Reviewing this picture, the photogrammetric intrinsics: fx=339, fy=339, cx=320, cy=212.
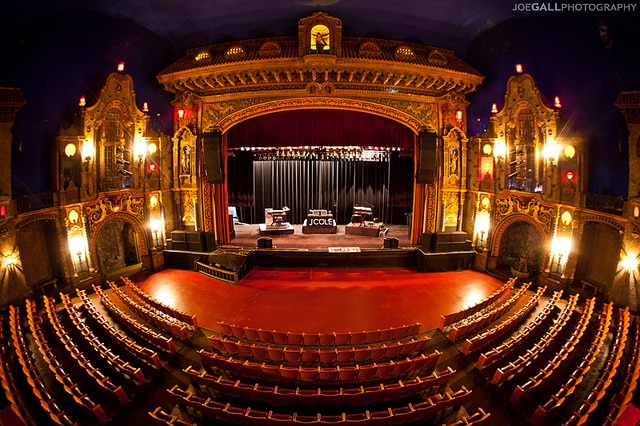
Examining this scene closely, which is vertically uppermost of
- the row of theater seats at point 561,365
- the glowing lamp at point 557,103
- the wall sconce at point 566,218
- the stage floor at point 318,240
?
the glowing lamp at point 557,103

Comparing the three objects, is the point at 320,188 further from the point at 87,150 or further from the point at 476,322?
the point at 476,322

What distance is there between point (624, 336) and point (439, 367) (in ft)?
14.2

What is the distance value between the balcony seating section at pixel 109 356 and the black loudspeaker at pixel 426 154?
12018 mm

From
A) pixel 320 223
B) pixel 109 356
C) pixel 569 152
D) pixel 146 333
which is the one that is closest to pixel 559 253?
pixel 569 152

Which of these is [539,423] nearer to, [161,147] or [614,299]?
[614,299]

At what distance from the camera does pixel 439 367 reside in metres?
7.42

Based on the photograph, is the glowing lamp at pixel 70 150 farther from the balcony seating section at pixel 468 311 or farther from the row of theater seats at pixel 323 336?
the balcony seating section at pixel 468 311

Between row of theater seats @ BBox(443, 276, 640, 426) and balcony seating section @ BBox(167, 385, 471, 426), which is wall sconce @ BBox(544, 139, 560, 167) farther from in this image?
balcony seating section @ BBox(167, 385, 471, 426)

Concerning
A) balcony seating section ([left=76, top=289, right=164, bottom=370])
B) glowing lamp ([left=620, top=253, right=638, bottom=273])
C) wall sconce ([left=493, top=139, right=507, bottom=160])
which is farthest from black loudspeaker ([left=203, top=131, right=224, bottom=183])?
glowing lamp ([left=620, top=253, right=638, bottom=273])

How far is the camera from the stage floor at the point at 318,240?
15375 mm

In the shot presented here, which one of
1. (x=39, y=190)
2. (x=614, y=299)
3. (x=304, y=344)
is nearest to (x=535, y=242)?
(x=614, y=299)

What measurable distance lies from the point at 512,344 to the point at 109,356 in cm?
890

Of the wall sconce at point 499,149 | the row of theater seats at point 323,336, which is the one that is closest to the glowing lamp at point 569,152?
the wall sconce at point 499,149

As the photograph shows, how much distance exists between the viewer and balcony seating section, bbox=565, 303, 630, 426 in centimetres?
539
